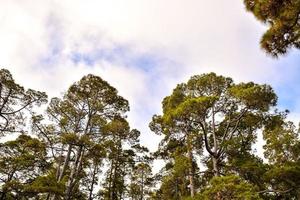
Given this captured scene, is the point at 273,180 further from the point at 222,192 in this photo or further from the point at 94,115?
the point at 94,115

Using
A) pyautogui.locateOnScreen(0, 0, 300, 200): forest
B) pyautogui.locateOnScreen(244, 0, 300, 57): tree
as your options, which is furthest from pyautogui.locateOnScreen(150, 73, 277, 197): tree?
pyautogui.locateOnScreen(244, 0, 300, 57): tree

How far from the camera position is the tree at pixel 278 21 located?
720 centimetres

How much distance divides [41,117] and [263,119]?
12.3 metres

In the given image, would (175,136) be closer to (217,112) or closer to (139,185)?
(217,112)

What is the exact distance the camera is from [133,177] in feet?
103

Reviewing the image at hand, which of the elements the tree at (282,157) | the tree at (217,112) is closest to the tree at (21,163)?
the tree at (217,112)

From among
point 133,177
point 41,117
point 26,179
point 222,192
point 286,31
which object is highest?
point 133,177

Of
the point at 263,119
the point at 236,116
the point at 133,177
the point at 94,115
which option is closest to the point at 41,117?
the point at 94,115

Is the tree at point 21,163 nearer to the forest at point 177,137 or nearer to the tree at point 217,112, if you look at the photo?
the forest at point 177,137

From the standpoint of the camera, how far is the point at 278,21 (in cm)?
737

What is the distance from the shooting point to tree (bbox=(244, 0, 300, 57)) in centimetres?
720

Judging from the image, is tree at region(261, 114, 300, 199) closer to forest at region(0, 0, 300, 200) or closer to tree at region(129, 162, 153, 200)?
forest at region(0, 0, 300, 200)

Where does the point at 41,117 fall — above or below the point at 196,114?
above

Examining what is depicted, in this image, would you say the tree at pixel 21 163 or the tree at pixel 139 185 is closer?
the tree at pixel 21 163
